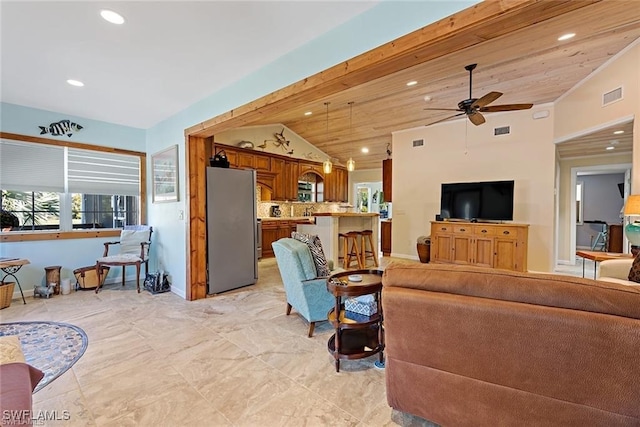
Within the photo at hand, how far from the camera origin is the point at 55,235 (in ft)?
13.9

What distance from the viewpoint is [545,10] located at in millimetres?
1451

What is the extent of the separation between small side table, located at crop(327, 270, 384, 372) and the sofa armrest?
8.50 ft

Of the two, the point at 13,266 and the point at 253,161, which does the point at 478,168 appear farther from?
the point at 13,266

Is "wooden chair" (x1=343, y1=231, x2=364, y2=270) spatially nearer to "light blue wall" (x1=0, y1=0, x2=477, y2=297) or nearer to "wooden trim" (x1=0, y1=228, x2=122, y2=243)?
"light blue wall" (x1=0, y1=0, x2=477, y2=297)

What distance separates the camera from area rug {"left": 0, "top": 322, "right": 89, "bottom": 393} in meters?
2.28

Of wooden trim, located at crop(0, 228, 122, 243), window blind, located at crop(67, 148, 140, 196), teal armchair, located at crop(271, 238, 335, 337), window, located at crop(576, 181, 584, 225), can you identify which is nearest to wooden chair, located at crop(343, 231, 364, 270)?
teal armchair, located at crop(271, 238, 335, 337)

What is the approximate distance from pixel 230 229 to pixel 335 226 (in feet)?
6.49

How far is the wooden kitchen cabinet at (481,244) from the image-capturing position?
5.01 metres

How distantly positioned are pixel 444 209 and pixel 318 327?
4108 millimetres

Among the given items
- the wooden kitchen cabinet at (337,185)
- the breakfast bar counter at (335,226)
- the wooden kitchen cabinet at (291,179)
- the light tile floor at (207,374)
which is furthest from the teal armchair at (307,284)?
the wooden kitchen cabinet at (337,185)

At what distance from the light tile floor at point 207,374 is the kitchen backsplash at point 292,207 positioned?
12.9 ft

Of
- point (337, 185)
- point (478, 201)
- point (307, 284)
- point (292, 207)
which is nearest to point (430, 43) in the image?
point (307, 284)

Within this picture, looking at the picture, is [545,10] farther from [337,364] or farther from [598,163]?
[598,163]

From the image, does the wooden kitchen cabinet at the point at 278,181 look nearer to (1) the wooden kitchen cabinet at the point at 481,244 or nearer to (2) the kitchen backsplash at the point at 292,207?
(2) the kitchen backsplash at the point at 292,207
